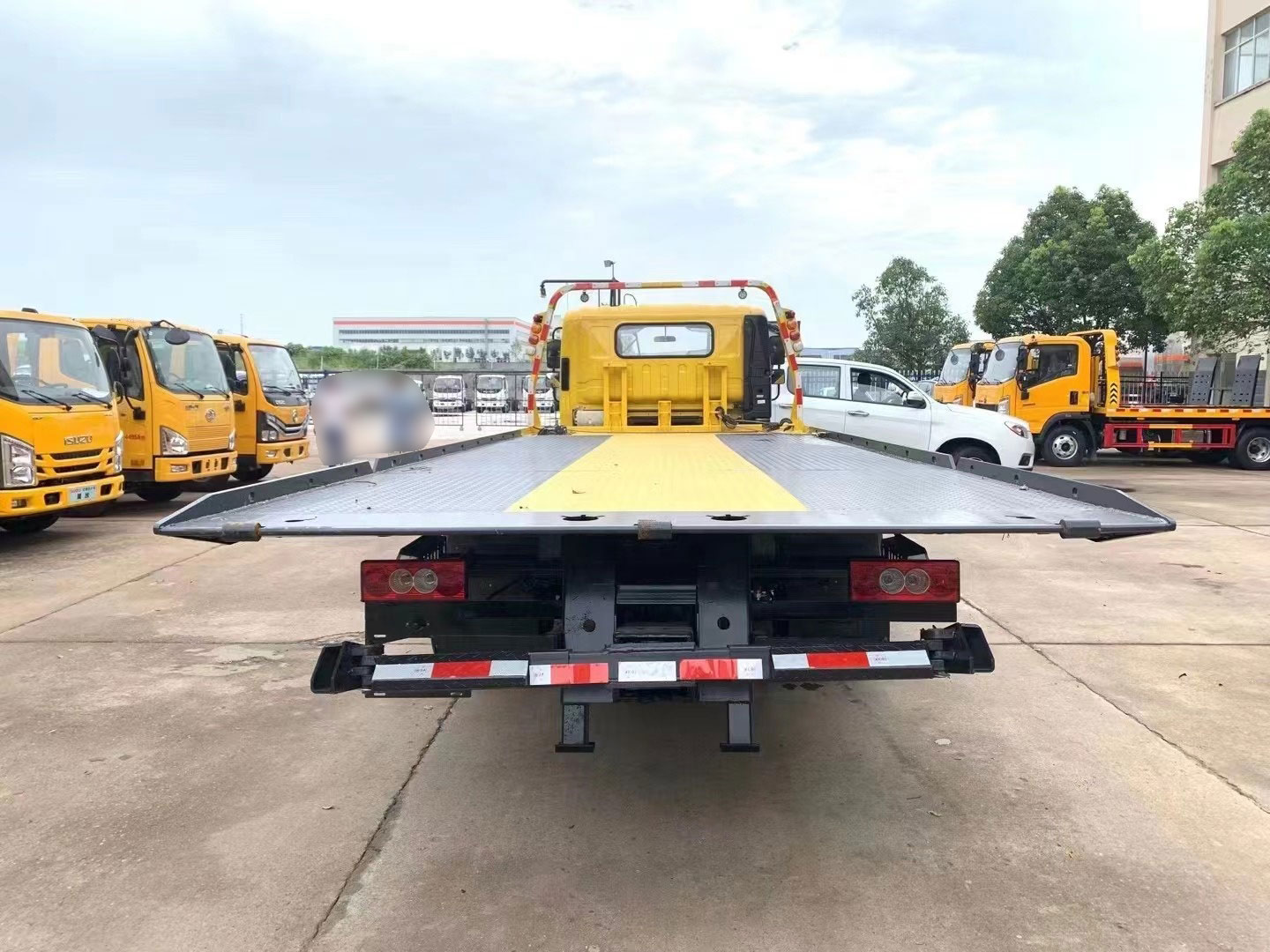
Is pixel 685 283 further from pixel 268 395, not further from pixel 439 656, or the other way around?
pixel 268 395

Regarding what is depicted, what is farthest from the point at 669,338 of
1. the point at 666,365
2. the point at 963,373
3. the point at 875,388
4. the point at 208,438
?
the point at 963,373

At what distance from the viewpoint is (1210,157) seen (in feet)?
82.5

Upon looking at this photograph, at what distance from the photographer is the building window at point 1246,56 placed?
23.0 metres

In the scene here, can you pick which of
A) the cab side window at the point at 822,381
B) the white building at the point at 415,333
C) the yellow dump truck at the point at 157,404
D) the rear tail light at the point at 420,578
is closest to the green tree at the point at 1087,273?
the cab side window at the point at 822,381

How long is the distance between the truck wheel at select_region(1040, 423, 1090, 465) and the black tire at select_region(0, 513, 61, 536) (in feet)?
49.5

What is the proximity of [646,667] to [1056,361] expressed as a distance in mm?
15163

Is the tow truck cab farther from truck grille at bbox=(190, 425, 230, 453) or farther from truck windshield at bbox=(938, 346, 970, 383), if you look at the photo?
truck windshield at bbox=(938, 346, 970, 383)

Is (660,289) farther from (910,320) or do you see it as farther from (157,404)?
(910,320)

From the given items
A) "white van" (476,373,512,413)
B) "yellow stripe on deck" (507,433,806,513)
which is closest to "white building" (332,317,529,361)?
"white van" (476,373,512,413)

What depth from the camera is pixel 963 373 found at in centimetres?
1842

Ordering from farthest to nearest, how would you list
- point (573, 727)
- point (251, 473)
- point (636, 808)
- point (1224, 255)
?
point (1224, 255) < point (251, 473) < point (636, 808) < point (573, 727)

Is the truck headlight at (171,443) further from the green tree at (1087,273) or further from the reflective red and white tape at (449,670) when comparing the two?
the green tree at (1087,273)

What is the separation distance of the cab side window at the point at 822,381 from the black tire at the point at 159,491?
830cm

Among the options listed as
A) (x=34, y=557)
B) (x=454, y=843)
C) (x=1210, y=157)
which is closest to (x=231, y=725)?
(x=454, y=843)
